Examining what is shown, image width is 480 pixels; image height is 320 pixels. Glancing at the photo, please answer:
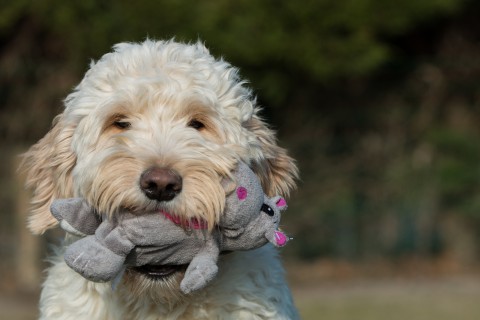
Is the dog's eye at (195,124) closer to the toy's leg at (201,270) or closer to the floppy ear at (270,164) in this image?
the floppy ear at (270,164)

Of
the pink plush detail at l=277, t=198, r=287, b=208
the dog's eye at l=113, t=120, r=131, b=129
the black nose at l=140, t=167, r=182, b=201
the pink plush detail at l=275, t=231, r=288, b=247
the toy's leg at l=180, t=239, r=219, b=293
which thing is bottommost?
the toy's leg at l=180, t=239, r=219, b=293

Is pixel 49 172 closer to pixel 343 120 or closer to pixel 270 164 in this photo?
pixel 270 164

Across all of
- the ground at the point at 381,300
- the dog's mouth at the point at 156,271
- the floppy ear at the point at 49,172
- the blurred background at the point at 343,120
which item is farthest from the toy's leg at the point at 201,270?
the blurred background at the point at 343,120

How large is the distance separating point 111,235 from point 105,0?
858 centimetres

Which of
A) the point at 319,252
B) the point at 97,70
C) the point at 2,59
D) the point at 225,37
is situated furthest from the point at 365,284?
the point at 97,70

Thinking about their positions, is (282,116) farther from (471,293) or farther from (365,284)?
(471,293)

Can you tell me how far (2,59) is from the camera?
46.8 feet

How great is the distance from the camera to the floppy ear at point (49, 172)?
4.44 meters

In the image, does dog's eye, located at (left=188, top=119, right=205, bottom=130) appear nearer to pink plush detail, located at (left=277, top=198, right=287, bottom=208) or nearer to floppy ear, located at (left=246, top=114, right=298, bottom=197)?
floppy ear, located at (left=246, top=114, right=298, bottom=197)

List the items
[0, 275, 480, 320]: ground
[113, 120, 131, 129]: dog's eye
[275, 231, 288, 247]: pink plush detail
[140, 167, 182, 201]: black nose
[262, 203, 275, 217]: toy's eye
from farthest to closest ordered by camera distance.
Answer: [0, 275, 480, 320]: ground, [113, 120, 131, 129]: dog's eye, [262, 203, 275, 217]: toy's eye, [275, 231, 288, 247]: pink plush detail, [140, 167, 182, 201]: black nose

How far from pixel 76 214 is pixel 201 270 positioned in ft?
1.92

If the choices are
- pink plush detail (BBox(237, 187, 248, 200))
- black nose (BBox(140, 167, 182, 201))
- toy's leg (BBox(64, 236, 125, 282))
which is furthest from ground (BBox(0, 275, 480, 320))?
black nose (BBox(140, 167, 182, 201))

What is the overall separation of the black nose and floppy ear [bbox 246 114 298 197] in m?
0.71

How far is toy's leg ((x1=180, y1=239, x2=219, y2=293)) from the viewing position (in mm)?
3840
